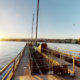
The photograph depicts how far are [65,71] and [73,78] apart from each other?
92 cm

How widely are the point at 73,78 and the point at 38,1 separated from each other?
2621 cm

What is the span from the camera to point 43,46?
17.1m

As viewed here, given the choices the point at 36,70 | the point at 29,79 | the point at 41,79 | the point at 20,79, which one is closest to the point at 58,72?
the point at 41,79

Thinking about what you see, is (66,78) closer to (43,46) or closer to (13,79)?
(13,79)

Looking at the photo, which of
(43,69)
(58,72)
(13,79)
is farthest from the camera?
(43,69)

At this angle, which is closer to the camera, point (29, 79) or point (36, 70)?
point (29, 79)

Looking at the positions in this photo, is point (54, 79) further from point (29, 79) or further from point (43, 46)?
point (43, 46)

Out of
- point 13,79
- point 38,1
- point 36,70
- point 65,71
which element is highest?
point 38,1

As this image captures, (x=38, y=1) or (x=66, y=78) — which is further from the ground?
(x=38, y=1)

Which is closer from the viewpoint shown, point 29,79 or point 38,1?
point 29,79

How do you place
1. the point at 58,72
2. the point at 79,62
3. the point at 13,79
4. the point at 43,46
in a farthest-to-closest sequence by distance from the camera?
the point at 43,46
the point at 79,62
the point at 58,72
the point at 13,79

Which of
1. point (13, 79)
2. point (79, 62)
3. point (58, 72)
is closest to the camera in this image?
point (13, 79)

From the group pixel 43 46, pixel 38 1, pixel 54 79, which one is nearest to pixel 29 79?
pixel 54 79

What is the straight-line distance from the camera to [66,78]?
4.71 metres
